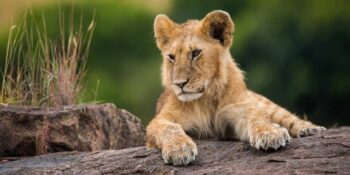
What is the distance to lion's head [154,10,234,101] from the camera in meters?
6.72

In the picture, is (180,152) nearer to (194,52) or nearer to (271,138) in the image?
(271,138)

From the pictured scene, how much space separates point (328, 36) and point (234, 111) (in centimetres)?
1262

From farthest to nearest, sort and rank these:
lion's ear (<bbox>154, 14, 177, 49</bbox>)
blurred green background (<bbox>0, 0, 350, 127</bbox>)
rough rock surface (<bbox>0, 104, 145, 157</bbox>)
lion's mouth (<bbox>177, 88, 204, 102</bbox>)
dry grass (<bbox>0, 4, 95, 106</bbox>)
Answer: blurred green background (<bbox>0, 0, 350, 127</bbox>) < dry grass (<bbox>0, 4, 95, 106</bbox>) < rough rock surface (<bbox>0, 104, 145, 157</bbox>) < lion's ear (<bbox>154, 14, 177, 49</bbox>) < lion's mouth (<bbox>177, 88, 204, 102</bbox>)

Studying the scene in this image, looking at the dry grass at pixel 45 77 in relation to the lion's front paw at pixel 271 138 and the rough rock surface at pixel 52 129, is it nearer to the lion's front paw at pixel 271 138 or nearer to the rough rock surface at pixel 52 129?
the rough rock surface at pixel 52 129

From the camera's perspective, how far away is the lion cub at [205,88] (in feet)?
22.1

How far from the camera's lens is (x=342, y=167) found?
559 centimetres

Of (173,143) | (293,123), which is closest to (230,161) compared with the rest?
(173,143)

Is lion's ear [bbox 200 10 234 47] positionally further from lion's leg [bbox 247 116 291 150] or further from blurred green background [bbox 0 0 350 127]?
blurred green background [bbox 0 0 350 127]

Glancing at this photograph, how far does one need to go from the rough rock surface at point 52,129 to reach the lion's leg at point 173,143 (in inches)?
66.3

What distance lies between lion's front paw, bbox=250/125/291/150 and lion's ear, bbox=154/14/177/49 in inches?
59.7

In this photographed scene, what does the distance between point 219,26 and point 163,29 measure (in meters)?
0.51

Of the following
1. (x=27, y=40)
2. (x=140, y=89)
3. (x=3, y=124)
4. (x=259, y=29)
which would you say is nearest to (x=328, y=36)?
(x=259, y=29)

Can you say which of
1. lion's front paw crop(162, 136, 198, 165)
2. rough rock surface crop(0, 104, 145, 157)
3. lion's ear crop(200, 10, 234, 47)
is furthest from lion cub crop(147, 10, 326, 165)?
rough rock surface crop(0, 104, 145, 157)

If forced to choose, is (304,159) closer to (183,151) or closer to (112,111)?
(183,151)
